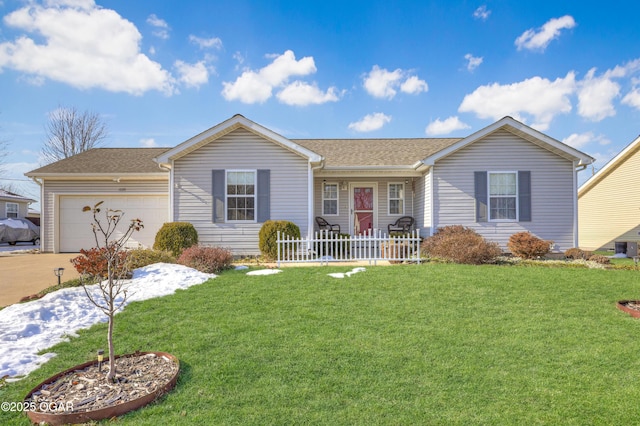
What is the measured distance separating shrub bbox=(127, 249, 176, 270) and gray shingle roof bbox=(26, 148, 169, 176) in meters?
5.42

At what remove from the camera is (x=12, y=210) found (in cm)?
2411

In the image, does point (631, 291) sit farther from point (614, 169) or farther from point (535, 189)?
point (614, 169)

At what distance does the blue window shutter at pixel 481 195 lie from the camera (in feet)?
39.4

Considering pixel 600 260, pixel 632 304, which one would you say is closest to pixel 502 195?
pixel 600 260

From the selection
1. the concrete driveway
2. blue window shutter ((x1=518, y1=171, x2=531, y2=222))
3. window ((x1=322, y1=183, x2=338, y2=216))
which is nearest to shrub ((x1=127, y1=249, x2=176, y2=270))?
the concrete driveway

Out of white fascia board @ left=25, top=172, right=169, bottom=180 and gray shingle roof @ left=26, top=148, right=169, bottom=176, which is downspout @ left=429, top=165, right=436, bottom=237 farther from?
gray shingle roof @ left=26, top=148, right=169, bottom=176

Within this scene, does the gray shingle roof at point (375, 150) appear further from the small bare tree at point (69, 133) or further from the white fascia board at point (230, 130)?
the small bare tree at point (69, 133)

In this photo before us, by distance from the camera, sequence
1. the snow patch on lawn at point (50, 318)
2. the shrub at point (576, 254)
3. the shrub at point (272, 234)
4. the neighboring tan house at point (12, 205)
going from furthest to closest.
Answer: the neighboring tan house at point (12, 205)
the shrub at point (576, 254)
the shrub at point (272, 234)
the snow patch on lawn at point (50, 318)

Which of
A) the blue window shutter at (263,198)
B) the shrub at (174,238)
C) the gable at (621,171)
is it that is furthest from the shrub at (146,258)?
the gable at (621,171)

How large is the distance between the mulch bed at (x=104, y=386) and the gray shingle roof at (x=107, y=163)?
1117 cm

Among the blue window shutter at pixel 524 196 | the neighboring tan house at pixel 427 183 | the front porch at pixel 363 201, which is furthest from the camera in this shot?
the front porch at pixel 363 201

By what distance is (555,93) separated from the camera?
16078 millimetres

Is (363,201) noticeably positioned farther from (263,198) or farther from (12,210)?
(12,210)

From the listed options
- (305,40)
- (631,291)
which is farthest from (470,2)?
(631,291)
